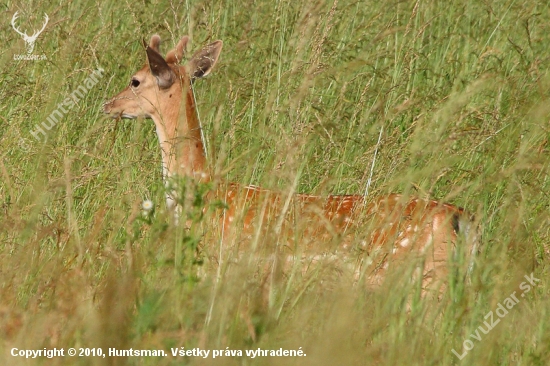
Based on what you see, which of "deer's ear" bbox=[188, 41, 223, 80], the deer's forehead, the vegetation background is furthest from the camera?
the deer's forehead

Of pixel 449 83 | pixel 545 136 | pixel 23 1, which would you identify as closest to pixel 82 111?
pixel 23 1

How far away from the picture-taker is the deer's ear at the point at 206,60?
4789 mm

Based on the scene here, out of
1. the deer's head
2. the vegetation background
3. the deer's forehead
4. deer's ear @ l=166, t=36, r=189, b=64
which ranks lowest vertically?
the vegetation background

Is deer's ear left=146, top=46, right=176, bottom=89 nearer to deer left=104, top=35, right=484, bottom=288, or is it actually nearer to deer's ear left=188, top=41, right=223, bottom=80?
deer left=104, top=35, right=484, bottom=288

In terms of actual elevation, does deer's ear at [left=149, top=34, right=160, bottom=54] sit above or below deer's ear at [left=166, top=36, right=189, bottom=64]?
above

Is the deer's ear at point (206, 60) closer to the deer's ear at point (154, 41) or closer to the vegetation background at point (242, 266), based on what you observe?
the vegetation background at point (242, 266)

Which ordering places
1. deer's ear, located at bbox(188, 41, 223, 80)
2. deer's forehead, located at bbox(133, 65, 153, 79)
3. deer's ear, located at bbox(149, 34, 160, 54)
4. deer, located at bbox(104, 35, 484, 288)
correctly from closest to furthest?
deer, located at bbox(104, 35, 484, 288), deer's ear, located at bbox(188, 41, 223, 80), deer's forehead, located at bbox(133, 65, 153, 79), deer's ear, located at bbox(149, 34, 160, 54)

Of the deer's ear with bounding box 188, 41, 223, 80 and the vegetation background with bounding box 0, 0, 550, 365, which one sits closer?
the vegetation background with bounding box 0, 0, 550, 365

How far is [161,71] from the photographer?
4859 millimetres

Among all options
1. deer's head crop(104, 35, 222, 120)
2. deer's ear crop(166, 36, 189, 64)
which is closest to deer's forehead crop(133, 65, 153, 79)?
deer's head crop(104, 35, 222, 120)

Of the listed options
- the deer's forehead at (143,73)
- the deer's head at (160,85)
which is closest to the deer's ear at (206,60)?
the deer's head at (160,85)

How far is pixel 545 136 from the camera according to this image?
4.22 m

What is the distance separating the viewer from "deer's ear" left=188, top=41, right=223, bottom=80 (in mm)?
4789

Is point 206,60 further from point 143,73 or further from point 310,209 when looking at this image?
point 310,209
